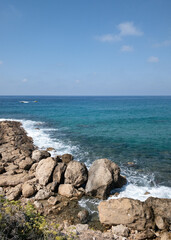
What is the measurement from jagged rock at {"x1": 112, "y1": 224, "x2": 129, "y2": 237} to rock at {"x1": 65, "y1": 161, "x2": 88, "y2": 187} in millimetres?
→ 5253

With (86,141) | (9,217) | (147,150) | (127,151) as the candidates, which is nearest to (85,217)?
(9,217)

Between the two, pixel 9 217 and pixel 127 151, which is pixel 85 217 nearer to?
pixel 9 217

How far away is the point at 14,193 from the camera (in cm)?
1381

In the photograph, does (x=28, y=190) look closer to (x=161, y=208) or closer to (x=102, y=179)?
(x=102, y=179)

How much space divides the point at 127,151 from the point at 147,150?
10.2ft

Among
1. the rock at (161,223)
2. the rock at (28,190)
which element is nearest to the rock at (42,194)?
the rock at (28,190)

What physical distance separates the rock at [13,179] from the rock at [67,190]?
12.1ft

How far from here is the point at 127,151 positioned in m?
24.5

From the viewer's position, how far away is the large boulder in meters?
14.0

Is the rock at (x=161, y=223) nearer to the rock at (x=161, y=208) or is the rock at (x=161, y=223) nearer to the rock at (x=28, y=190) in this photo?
the rock at (x=161, y=208)

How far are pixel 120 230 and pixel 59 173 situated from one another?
723 centimetres

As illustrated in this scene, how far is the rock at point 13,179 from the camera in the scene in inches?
599

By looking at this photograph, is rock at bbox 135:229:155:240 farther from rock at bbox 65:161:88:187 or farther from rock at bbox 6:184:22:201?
rock at bbox 6:184:22:201

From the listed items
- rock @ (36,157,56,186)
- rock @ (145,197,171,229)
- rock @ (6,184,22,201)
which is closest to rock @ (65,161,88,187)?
rock @ (36,157,56,186)
